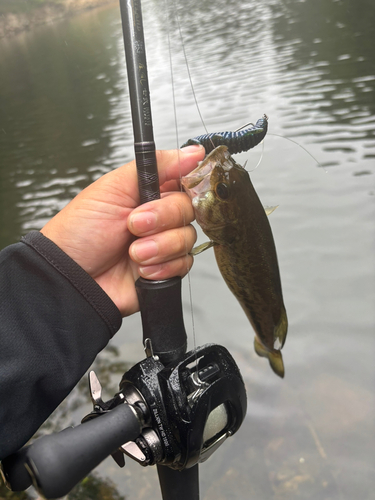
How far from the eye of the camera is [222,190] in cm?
113

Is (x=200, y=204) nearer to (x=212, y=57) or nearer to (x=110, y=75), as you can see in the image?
(x=212, y=57)

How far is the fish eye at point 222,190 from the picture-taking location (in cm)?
112

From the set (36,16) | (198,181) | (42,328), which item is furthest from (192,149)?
(36,16)

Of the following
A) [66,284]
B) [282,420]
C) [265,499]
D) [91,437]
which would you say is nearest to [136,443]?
[91,437]

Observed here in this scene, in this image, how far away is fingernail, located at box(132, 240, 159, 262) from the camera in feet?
4.00

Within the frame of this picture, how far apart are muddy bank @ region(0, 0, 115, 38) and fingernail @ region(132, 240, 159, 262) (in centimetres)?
1968

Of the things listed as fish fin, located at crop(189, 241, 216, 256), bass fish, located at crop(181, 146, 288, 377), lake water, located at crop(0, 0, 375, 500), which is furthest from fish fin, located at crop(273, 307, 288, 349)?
lake water, located at crop(0, 0, 375, 500)

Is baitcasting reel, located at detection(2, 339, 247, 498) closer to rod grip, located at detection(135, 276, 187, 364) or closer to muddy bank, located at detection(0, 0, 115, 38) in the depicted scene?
rod grip, located at detection(135, 276, 187, 364)

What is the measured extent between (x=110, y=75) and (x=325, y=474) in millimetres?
8265

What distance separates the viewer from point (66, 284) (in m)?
1.16

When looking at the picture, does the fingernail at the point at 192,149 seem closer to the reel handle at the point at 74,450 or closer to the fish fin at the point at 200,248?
the fish fin at the point at 200,248

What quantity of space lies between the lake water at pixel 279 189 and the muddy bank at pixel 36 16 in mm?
10478

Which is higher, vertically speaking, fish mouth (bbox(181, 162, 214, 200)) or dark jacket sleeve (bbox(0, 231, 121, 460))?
fish mouth (bbox(181, 162, 214, 200))

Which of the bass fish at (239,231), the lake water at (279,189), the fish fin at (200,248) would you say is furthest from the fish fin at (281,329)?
the lake water at (279,189)
